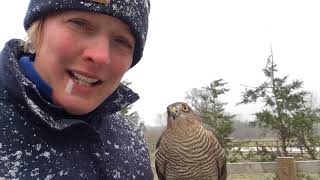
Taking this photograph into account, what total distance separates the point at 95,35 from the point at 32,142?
1.60 feet

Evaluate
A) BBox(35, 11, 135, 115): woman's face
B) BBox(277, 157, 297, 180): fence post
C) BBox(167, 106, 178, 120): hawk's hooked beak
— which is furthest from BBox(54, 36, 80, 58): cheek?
BBox(277, 157, 297, 180): fence post

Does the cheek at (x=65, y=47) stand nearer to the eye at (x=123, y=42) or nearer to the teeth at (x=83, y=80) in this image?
the teeth at (x=83, y=80)

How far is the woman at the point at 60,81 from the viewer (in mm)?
1713

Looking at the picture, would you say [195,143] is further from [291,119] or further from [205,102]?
[205,102]

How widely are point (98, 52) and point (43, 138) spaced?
0.41 m

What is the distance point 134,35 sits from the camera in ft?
6.49

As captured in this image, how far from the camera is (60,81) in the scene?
1.76m

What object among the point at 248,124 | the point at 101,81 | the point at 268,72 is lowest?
the point at 101,81

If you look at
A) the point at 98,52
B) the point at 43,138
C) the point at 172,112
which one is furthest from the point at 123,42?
the point at 172,112

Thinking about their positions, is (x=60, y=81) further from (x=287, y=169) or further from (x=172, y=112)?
(x=287, y=169)

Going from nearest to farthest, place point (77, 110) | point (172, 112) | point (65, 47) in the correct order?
1. point (65, 47)
2. point (77, 110)
3. point (172, 112)

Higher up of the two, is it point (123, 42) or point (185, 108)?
point (185, 108)

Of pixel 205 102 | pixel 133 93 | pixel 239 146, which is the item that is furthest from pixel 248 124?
pixel 133 93

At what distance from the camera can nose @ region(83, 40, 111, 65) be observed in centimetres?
174
